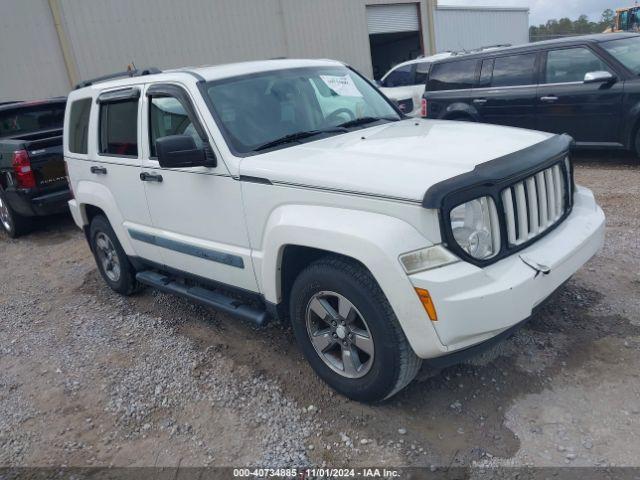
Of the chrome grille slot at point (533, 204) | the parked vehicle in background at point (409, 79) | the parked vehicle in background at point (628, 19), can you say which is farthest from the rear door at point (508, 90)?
the parked vehicle in background at point (628, 19)

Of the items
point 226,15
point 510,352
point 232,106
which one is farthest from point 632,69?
point 226,15

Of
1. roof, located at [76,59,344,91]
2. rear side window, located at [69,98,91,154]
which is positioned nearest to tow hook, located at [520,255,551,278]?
roof, located at [76,59,344,91]

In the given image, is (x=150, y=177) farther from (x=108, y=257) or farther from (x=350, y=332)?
(x=350, y=332)

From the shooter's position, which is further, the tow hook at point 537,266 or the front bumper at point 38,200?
the front bumper at point 38,200

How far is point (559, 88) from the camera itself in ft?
25.3

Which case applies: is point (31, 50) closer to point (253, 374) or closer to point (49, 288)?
point (49, 288)

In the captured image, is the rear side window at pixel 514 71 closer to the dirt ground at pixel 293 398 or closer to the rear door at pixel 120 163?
the dirt ground at pixel 293 398

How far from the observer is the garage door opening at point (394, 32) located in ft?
68.1

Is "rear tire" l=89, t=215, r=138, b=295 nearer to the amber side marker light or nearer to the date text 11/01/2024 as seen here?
the date text 11/01/2024

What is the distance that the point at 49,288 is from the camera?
19.4 feet

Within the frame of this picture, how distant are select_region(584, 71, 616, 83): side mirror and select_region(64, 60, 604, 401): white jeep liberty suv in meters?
3.99

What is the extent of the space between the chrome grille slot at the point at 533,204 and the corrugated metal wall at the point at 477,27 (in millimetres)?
21034

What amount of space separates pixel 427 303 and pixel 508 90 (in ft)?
21.7

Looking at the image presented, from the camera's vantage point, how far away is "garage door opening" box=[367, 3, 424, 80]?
68.1 feet
